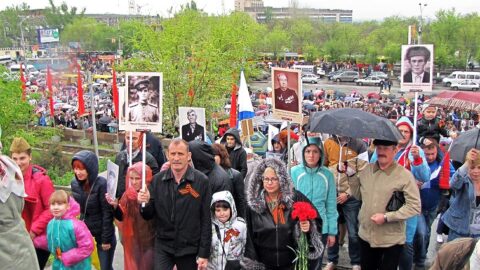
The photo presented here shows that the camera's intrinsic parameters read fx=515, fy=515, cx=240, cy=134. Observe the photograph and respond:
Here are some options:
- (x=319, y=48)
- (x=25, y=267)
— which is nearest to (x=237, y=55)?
(x=25, y=267)

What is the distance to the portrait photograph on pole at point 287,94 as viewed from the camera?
548 centimetres

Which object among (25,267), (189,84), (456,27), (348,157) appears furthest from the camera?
(456,27)

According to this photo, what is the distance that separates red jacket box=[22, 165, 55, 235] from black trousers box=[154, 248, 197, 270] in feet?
3.31

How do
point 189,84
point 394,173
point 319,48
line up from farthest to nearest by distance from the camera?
1. point 319,48
2. point 189,84
3. point 394,173

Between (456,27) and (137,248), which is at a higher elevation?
(456,27)

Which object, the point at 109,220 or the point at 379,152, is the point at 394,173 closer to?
the point at 379,152

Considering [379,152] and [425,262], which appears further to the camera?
[425,262]

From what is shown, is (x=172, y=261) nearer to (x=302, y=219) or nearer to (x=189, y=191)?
(x=189, y=191)

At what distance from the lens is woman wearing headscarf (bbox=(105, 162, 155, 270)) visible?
16.1ft

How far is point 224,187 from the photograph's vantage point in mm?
4766

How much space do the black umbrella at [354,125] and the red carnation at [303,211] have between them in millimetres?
787

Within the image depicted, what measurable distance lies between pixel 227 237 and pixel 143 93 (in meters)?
1.66

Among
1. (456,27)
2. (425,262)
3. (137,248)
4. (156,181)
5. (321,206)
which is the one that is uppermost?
(456,27)

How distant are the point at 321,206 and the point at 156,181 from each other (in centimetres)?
160
